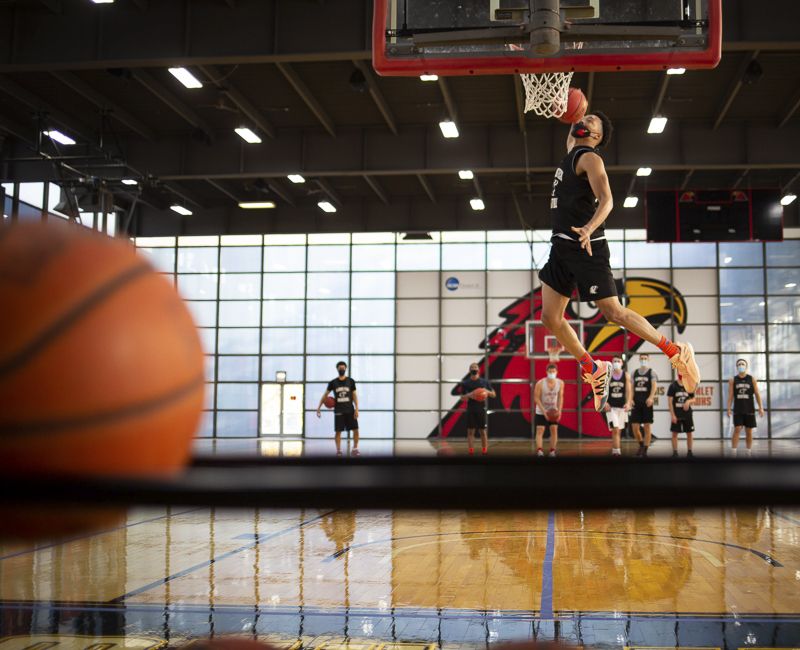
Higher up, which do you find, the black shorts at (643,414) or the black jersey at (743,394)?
the black jersey at (743,394)

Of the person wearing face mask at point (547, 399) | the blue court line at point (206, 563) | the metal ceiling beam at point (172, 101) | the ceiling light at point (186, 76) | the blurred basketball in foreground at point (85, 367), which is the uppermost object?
the metal ceiling beam at point (172, 101)

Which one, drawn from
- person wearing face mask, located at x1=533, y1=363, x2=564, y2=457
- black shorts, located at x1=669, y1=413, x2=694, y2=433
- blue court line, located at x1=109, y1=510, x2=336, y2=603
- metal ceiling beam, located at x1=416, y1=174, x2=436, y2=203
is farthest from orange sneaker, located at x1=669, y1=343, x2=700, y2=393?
metal ceiling beam, located at x1=416, y1=174, x2=436, y2=203

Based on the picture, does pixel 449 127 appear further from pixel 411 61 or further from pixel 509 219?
pixel 411 61

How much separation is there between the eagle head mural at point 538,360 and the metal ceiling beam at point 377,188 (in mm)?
5068

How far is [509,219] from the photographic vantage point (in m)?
25.4

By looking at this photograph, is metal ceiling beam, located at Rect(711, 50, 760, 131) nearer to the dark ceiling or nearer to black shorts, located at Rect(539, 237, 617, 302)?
the dark ceiling

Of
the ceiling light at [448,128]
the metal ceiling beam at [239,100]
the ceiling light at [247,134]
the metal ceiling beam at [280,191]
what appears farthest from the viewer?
the metal ceiling beam at [280,191]

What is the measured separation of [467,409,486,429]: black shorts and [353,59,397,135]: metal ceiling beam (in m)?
6.40

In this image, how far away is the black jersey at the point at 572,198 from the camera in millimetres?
5117

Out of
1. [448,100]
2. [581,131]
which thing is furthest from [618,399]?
[581,131]

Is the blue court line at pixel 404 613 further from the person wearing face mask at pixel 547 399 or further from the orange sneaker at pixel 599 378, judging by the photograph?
the person wearing face mask at pixel 547 399

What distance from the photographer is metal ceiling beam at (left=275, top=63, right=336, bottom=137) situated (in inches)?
617

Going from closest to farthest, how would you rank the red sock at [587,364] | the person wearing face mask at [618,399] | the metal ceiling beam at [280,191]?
1. the red sock at [587,364]
2. the person wearing face mask at [618,399]
3. the metal ceiling beam at [280,191]

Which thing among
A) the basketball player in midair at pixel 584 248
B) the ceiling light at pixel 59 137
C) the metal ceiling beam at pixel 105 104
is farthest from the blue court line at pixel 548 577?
the ceiling light at pixel 59 137
